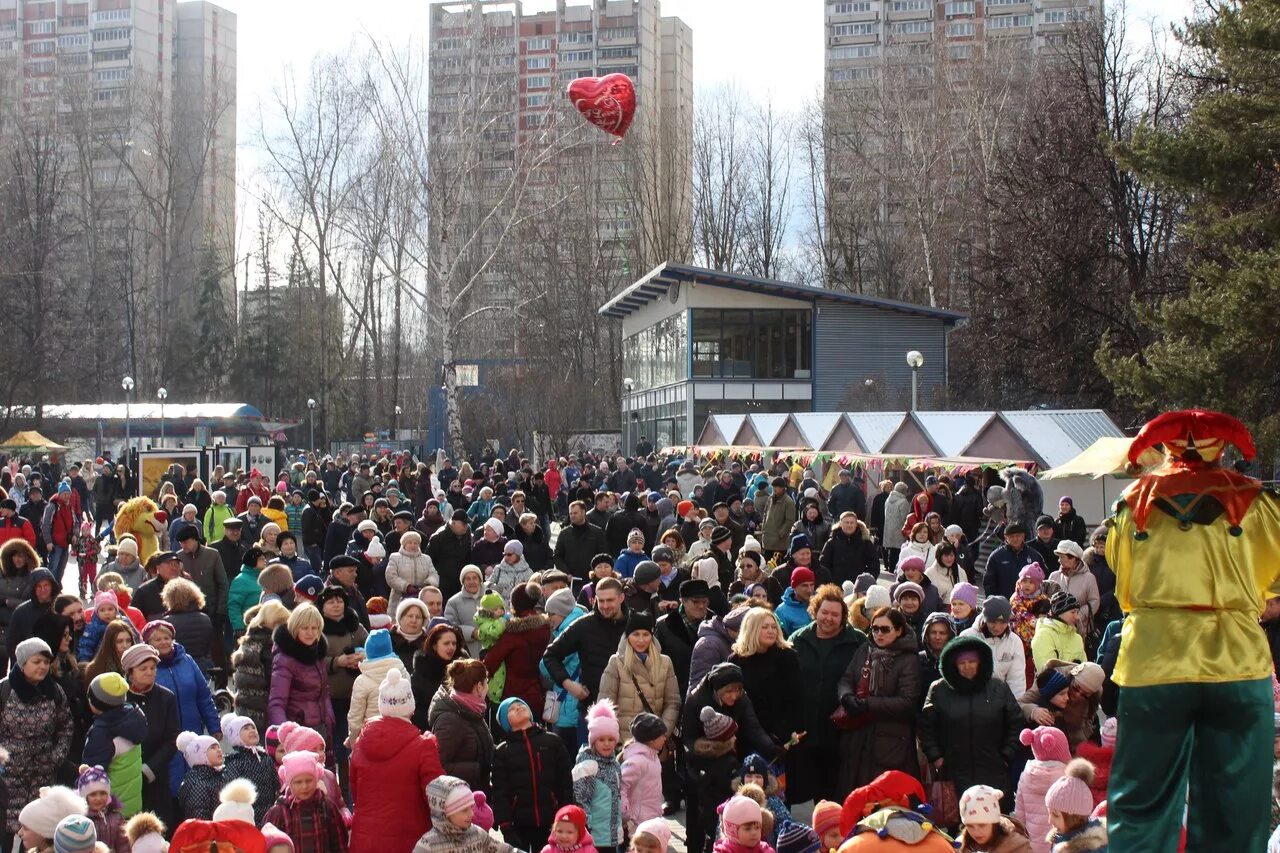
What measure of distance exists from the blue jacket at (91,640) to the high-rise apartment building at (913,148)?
43.6m

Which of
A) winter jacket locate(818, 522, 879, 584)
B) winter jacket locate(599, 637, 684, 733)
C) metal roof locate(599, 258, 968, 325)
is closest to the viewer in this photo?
winter jacket locate(599, 637, 684, 733)

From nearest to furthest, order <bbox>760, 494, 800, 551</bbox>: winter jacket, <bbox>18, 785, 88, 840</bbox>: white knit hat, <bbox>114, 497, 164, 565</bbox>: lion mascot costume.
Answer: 1. <bbox>18, 785, 88, 840</bbox>: white knit hat
2. <bbox>114, 497, 164, 565</bbox>: lion mascot costume
3. <bbox>760, 494, 800, 551</bbox>: winter jacket

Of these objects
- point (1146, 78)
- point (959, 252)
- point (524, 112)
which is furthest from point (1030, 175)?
point (524, 112)

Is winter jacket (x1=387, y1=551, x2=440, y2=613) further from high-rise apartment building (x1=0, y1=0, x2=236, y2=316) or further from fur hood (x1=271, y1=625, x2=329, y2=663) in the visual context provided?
high-rise apartment building (x1=0, y1=0, x2=236, y2=316)

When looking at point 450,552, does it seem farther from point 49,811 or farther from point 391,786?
point 49,811

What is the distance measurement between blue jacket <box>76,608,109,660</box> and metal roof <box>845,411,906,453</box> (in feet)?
59.1

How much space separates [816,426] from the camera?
30.1 meters

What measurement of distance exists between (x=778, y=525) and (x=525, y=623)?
937 cm

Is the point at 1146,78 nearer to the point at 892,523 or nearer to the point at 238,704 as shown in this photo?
the point at 892,523

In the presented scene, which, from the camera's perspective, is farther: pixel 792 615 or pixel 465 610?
pixel 465 610

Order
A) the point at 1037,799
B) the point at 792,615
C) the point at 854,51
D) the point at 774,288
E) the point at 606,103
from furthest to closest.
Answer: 1. the point at 854,51
2. the point at 774,288
3. the point at 606,103
4. the point at 792,615
5. the point at 1037,799

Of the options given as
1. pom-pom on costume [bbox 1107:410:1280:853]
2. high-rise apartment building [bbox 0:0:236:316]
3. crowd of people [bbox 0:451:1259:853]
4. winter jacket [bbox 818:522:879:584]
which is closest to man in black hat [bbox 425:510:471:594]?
crowd of people [bbox 0:451:1259:853]

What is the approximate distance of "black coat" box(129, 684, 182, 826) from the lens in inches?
303

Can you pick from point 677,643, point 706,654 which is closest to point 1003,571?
point 677,643
